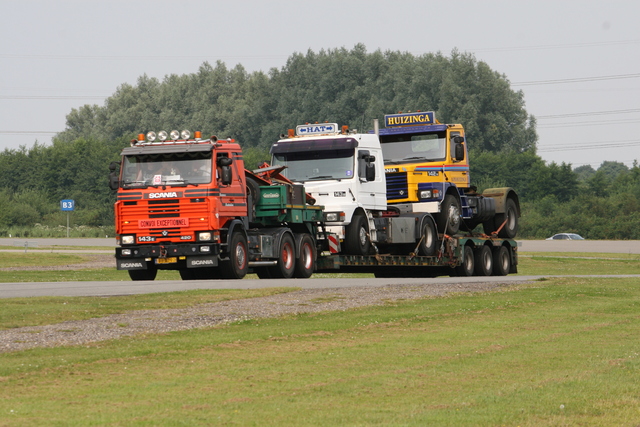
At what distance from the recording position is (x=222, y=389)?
1013cm

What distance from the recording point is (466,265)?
33.8 meters

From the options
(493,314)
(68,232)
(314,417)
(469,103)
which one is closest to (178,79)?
(469,103)

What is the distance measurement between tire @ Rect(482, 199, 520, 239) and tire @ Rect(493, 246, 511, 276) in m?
0.53

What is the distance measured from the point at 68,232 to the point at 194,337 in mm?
69762

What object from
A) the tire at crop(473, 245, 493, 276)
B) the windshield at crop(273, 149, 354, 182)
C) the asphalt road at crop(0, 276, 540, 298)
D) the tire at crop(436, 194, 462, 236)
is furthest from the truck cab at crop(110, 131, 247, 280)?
the tire at crop(473, 245, 493, 276)

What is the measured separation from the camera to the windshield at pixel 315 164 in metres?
28.5

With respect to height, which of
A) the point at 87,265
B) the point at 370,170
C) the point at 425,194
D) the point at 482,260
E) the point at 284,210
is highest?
the point at 370,170

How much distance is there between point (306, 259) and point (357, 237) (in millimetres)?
1568

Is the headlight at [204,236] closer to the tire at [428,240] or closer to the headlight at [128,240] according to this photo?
the headlight at [128,240]

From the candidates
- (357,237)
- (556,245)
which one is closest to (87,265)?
(357,237)

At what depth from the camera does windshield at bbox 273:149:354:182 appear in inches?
1124

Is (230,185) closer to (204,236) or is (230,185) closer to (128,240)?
(204,236)

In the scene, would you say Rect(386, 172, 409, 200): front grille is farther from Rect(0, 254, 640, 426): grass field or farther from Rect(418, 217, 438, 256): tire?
Rect(0, 254, 640, 426): grass field

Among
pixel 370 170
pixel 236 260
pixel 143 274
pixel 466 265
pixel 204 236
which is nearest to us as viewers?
pixel 204 236
